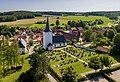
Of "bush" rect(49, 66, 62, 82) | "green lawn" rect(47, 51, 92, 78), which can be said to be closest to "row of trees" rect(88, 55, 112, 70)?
"green lawn" rect(47, 51, 92, 78)

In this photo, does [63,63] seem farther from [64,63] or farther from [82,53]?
[82,53]

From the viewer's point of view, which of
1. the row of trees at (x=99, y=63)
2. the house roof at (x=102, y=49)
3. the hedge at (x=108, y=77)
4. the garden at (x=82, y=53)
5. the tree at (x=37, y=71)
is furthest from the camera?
the house roof at (x=102, y=49)

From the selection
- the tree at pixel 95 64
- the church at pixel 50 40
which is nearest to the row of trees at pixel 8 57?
the tree at pixel 95 64

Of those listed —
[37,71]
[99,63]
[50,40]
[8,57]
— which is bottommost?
[99,63]

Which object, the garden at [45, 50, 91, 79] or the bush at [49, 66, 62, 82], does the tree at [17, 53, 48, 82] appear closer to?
the bush at [49, 66, 62, 82]

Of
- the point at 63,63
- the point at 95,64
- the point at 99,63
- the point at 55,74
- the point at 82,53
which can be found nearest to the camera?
the point at 55,74

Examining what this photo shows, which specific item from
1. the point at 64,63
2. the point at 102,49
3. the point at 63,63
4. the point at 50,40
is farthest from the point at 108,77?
the point at 50,40

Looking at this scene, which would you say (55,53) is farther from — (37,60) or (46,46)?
(37,60)

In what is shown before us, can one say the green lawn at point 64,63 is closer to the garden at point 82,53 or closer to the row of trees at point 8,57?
the garden at point 82,53
